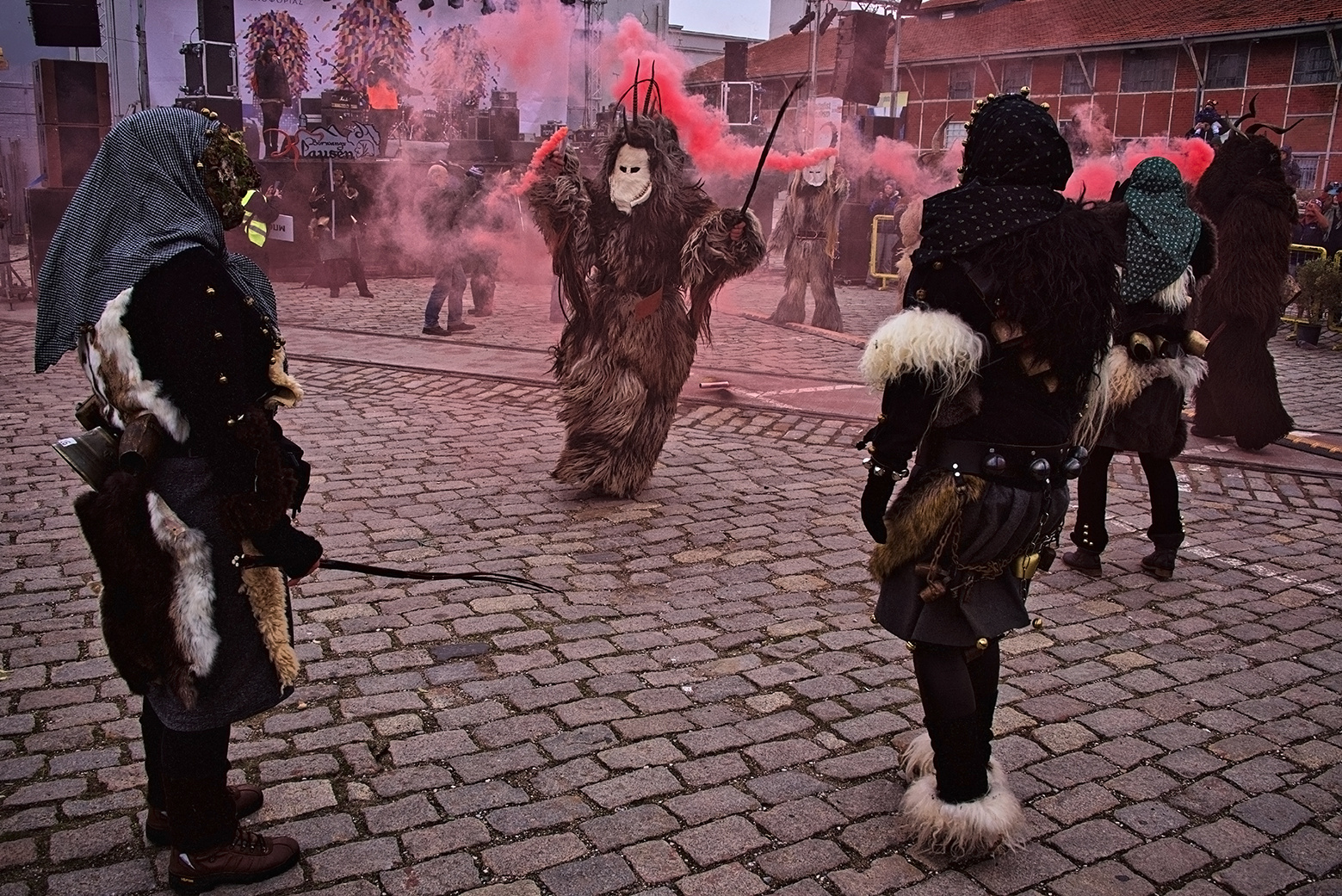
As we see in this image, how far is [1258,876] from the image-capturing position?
302cm

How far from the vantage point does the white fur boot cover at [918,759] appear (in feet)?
10.9

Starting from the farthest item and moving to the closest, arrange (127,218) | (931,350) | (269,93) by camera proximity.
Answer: (269,93)
(931,350)
(127,218)

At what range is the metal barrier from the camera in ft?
61.3

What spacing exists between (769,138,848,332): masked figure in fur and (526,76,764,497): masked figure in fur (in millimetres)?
7308

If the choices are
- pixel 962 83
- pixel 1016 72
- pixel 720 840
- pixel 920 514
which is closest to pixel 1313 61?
pixel 1016 72

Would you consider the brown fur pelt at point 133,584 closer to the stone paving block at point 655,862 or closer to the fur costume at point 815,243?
the stone paving block at point 655,862

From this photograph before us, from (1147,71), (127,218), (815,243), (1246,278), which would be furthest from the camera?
(1147,71)

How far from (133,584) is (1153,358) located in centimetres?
436

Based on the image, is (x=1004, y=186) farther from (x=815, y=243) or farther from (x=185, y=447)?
(x=815, y=243)

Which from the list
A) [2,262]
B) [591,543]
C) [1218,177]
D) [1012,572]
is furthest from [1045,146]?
[2,262]

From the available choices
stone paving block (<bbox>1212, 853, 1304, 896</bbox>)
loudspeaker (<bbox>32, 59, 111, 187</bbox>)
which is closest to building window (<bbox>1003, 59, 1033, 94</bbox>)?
loudspeaker (<bbox>32, 59, 111, 187</bbox>)

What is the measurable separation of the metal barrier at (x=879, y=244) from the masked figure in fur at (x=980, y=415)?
15971mm

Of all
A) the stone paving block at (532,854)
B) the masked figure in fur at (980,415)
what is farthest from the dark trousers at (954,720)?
the stone paving block at (532,854)

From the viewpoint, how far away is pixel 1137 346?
197 inches
